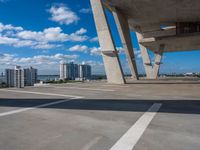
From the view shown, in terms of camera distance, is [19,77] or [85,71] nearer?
[19,77]

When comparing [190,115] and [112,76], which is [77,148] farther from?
[112,76]

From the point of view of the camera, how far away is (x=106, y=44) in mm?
18281

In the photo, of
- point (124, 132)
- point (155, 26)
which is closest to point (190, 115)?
point (124, 132)

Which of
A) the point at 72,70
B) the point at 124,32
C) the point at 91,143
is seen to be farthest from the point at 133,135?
the point at 72,70

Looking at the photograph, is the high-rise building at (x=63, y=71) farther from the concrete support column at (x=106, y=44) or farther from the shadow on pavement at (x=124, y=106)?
the shadow on pavement at (x=124, y=106)

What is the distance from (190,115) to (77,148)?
3607mm

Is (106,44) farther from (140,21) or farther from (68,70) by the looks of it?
(68,70)

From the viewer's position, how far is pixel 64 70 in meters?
50.9

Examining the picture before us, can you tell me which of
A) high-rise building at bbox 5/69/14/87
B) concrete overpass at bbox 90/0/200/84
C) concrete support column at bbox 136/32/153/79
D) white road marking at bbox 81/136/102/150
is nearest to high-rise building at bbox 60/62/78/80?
high-rise building at bbox 5/69/14/87

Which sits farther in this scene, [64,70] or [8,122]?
[64,70]

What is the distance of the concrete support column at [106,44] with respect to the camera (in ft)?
59.0

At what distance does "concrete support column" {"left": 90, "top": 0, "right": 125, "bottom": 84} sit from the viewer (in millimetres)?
17969

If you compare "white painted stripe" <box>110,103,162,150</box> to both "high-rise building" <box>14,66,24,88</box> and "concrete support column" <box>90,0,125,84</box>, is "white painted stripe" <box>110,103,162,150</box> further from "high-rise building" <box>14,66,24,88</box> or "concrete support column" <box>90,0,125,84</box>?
"high-rise building" <box>14,66,24,88</box>

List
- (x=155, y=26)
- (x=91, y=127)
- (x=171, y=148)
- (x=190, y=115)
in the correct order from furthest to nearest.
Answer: (x=155, y=26) → (x=190, y=115) → (x=91, y=127) → (x=171, y=148)
